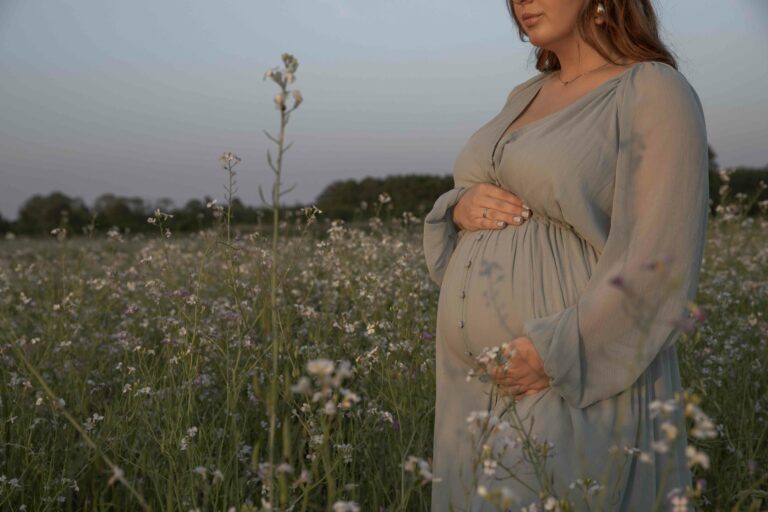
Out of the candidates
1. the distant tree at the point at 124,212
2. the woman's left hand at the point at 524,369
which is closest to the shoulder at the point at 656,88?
the woman's left hand at the point at 524,369

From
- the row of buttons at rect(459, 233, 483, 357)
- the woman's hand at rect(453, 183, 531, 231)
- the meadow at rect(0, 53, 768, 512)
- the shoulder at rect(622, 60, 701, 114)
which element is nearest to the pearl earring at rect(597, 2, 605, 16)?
the shoulder at rect(622, 60, 701, 114)

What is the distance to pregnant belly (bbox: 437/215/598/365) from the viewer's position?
2.17 m

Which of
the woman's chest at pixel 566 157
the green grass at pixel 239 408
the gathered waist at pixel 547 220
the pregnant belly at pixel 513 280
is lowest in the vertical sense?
the green grass at pixel 239 408

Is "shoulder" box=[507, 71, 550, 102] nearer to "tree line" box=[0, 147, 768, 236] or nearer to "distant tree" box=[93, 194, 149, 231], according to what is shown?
"tree line" box=[0, 147, 768, 236]

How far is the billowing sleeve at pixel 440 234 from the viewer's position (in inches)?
104

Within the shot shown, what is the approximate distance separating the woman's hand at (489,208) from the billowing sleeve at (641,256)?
1.07ft

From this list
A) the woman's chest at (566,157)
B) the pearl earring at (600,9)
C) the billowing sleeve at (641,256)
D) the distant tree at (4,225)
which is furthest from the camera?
the distant tree at (4,225)

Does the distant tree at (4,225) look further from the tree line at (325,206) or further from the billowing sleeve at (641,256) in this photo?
the billowing sleeve at (641,256)

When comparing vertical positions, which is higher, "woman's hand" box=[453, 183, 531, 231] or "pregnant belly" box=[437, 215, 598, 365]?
"woman's hand" box=[453, 183, 531, 231]

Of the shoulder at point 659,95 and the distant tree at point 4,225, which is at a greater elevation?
the shoulder at point 659,95

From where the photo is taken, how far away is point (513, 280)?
2221mm

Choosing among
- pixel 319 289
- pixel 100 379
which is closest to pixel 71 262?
pixel 319 289

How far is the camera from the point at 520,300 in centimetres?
219

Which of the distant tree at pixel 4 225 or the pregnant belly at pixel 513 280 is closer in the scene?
the pregnant belly at pixel 513 280
